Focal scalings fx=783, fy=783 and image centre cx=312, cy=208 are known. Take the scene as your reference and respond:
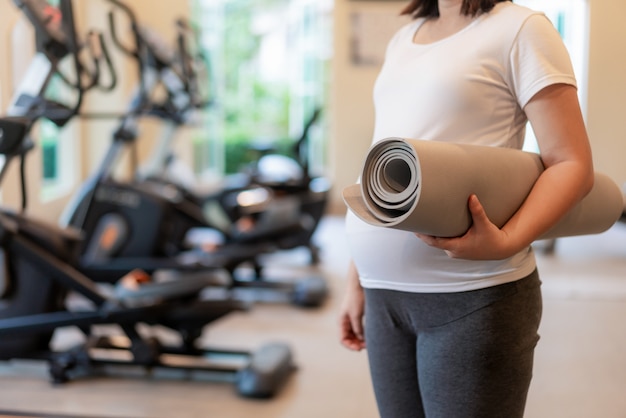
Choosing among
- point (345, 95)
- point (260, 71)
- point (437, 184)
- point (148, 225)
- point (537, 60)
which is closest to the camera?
point (437, 184)

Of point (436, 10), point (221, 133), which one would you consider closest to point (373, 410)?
point (436, 10)

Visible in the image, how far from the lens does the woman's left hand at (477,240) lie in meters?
0.93

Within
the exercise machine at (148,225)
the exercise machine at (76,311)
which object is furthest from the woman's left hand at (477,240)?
the exercise machine at (148,225)

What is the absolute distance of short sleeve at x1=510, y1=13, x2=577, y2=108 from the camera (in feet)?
3.29

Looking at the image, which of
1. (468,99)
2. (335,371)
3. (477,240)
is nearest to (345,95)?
(335,371)

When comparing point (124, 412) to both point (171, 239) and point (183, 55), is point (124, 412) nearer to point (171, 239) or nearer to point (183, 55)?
point (171, 239)

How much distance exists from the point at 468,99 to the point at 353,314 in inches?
17.5

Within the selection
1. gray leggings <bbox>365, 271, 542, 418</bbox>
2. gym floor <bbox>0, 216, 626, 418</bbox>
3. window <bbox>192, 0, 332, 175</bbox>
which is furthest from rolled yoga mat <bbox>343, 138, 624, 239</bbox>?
window <bbox>192, 0, 332, 175</bbox>

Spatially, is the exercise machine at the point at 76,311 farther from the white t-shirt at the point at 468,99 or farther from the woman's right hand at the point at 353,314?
the white t-shirt at the point at 468,99

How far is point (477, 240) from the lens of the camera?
94 cm

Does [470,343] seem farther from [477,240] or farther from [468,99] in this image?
[468,99]

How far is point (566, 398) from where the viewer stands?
1.64 metres

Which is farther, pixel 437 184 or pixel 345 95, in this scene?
pixel 345 95

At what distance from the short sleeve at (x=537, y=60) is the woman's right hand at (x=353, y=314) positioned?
434mm
